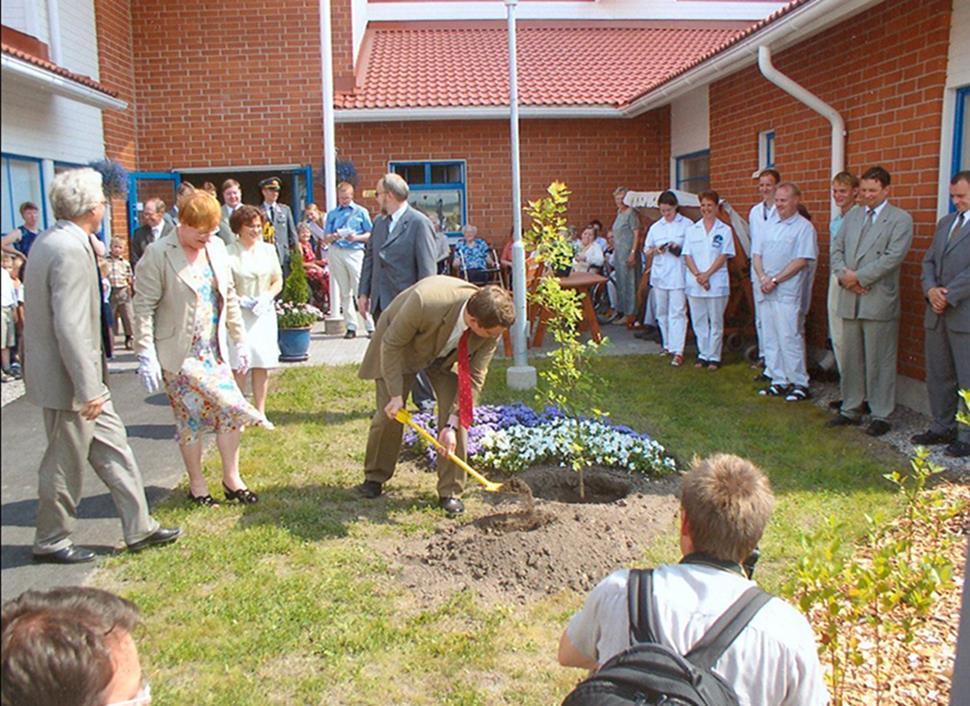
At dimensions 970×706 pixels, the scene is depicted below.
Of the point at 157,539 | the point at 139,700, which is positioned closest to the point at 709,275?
the point at 157,539

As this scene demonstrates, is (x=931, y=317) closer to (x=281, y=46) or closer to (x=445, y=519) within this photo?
(x=445, y=519)

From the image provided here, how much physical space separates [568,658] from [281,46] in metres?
14.4

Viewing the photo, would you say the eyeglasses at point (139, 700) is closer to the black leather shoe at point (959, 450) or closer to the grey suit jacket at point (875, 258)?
the black leather shoe at point (959, 450)

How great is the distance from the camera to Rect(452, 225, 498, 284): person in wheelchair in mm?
14945

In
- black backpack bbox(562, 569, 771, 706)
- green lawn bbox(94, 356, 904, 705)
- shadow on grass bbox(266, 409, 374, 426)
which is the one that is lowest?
green lawn bbox(94, 356, 904, 705)

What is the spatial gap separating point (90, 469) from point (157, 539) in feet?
2.82

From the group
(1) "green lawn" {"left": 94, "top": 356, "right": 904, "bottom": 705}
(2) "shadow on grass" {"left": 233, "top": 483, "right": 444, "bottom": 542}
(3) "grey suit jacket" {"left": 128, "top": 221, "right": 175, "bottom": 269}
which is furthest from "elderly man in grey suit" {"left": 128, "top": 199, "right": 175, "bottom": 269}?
(2) "shadow on grass" {"left": 233, "top": 483, "right": 444, "bottom": 542}

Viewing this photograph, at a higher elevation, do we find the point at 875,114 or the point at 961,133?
the point at 875,114

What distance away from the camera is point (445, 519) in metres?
5.61

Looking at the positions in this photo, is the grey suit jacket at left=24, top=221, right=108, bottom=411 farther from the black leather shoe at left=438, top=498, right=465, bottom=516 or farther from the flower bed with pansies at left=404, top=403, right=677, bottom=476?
the flower bed with pansies at left=404, top=403, right=677, bottom=476

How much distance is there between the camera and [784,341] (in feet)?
28.4

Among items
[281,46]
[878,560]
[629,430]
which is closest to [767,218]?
[629,430]

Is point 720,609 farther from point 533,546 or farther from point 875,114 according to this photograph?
point 875,114

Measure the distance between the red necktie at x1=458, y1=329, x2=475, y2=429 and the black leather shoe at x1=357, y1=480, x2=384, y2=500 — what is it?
3.21 ft
